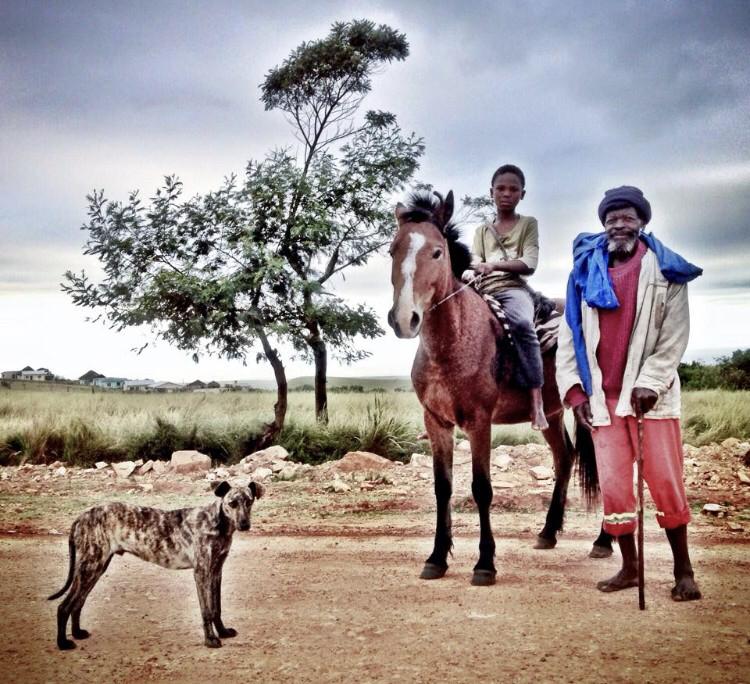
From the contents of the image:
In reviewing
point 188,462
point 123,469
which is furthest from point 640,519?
point 123,469

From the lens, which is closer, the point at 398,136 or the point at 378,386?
the point at 398,136

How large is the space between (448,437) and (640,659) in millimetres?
1915

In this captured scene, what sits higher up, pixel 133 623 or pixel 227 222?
pixel 227 222

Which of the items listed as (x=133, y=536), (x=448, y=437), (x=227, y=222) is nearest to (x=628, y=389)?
(x=448, y=437)

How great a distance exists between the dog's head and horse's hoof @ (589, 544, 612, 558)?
3.14 m

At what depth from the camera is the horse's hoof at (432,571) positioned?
4.42 m

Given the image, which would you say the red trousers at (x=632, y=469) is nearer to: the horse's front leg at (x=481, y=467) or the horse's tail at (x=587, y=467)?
the horse's front leg at (x=481, y=467)

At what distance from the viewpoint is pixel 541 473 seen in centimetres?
866

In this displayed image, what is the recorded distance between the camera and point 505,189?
474 cm

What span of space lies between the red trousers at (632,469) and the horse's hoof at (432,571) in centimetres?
103

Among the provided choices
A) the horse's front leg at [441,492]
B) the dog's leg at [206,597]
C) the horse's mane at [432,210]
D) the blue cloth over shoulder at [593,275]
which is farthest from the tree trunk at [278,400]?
the dog's leg at [206,597]

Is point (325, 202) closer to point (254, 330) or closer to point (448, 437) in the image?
point (254, 330)

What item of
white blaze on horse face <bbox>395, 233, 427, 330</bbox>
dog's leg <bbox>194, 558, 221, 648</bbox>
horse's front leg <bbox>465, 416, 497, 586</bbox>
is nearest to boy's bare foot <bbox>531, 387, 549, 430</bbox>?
horse's front leg <bbox>465, 416, 497, 586</bbox>

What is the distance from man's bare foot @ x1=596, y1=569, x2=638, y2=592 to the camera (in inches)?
162
